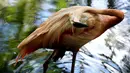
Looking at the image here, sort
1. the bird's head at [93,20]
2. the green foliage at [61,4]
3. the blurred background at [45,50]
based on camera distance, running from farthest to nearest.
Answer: the green foliage at [61,4] < the blurred background at [45,50] < the bird's head at [93,20]

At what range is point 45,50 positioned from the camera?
9.43 ft

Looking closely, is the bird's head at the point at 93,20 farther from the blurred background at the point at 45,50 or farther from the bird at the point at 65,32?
the blurred background at the point at 45,50

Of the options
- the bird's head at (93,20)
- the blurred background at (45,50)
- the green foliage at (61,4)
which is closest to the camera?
the bird's head at (93,20)

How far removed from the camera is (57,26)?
240 centimetres

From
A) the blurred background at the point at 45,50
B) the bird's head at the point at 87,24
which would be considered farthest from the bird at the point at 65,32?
the blurred background at the point at 45,50

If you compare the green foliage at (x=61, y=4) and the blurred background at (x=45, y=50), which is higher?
the green foliage at (x=61, y=4)

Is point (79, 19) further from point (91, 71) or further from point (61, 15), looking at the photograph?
point (91, 71)

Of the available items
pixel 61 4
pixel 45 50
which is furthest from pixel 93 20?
pixel 61 4

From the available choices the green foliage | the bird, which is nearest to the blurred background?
the green foliage

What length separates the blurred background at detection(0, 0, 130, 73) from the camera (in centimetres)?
269

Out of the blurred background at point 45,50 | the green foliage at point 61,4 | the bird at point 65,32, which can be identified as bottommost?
the blurred background at point 45,50

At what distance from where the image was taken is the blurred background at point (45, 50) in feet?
8.83

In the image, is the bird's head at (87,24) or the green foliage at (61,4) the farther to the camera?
the green foliage at (61,4)

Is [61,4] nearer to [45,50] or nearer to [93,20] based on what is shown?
[45,50]
